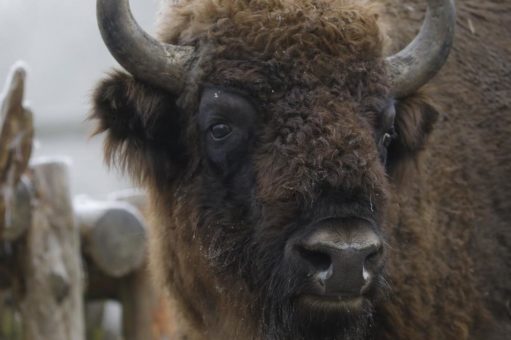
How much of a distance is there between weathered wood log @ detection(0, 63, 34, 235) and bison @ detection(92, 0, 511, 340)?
139 cm

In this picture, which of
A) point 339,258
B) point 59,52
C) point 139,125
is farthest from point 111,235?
point 59,52

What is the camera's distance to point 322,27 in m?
4.77

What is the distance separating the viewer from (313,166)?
4.36m

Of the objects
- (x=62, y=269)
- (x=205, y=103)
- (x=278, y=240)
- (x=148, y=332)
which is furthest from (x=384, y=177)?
(x=148, y=332)

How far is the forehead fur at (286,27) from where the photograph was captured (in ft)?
15.5

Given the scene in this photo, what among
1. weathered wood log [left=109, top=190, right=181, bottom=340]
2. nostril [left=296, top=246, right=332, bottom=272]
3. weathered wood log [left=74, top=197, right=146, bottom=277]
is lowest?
weathered wood log [left=109, top=190, right=181, bottom=340]

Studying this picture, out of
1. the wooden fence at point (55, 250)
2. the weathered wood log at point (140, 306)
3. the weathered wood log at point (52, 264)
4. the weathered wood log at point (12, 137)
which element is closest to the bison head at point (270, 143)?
the wooden fence at point (55, 250)

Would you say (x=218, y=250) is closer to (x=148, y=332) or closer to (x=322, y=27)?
(x=322, y=27)

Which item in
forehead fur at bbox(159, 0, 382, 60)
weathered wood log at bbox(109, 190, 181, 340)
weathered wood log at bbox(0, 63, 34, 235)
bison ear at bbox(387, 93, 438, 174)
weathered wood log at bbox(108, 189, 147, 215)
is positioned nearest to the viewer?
forehead fur at bbox(159, 0, 382, 60)

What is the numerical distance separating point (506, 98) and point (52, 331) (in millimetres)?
3475

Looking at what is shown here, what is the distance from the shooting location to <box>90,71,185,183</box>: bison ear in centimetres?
496

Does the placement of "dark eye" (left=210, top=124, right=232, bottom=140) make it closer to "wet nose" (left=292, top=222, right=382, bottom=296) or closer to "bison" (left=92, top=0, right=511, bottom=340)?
"bison" (left=92, top=0, right=511, bottom=340)

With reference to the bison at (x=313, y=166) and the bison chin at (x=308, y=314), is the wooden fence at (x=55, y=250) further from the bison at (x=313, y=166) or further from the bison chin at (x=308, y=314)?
the bison chin at (x=308, y=314)

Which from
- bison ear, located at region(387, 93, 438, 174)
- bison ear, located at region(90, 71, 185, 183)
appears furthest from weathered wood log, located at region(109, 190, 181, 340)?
bison ear, located at region(387, 93, 438, 174)
